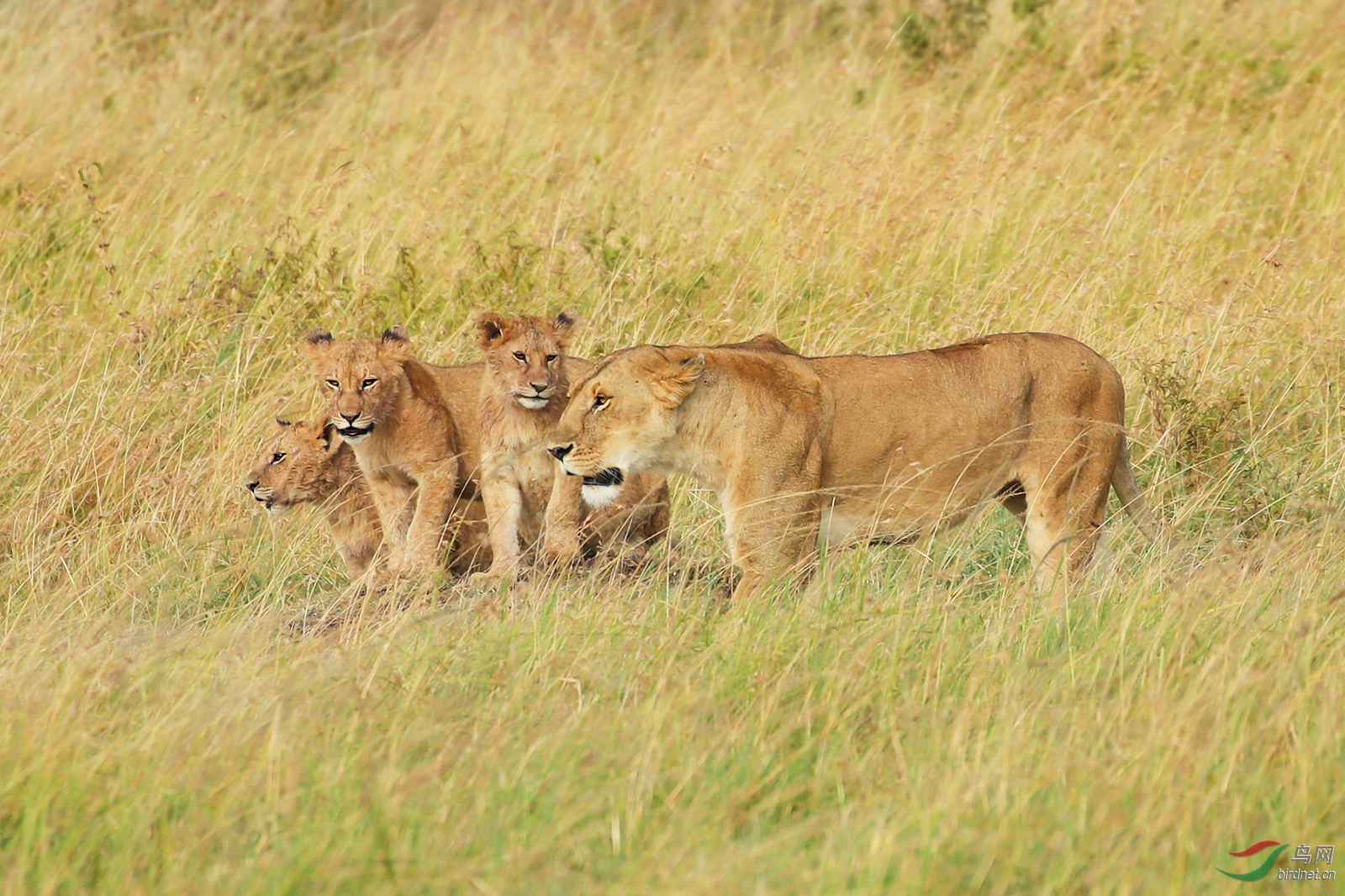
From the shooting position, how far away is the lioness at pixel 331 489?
21.3ft

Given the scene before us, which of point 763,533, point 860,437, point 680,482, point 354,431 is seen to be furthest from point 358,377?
point 860,437

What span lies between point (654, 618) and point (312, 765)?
4.49 feet

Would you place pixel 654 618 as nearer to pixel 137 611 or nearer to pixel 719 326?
pixel 137 611

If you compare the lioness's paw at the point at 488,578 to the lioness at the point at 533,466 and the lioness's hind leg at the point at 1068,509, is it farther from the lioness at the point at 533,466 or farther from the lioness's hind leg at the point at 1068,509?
the lioness's hind leg at the point at 1068,509

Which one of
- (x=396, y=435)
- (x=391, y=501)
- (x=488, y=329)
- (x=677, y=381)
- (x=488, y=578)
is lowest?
(x=488, y=578)

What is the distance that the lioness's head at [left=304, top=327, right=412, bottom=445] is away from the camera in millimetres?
6215

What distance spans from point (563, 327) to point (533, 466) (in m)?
0.54

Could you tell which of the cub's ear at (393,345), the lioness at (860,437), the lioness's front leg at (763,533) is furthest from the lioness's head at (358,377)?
the lioness's front leg at (763,533)

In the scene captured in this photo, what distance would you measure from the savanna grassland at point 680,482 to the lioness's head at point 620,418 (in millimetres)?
456

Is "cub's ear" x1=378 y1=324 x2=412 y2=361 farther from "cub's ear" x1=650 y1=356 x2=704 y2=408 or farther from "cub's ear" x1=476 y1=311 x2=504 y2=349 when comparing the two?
"cub's ear" x1=650 y1=356 x2=704 y2=408

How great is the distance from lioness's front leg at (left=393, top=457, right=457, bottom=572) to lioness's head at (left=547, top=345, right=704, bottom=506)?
957mm

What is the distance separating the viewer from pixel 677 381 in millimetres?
5422
